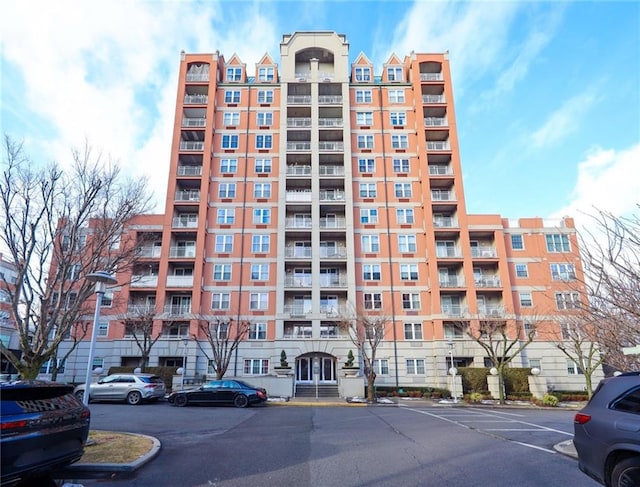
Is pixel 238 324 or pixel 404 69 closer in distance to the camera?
pixel 238 324

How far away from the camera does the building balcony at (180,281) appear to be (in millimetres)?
32812

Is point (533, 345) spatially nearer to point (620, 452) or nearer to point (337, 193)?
point (337, 193)

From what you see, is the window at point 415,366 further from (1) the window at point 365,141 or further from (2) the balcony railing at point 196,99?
(2) the balcony railing at point 196,99

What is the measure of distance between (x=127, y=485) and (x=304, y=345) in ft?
81.9

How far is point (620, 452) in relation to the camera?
5.27 meters

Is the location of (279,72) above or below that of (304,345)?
above

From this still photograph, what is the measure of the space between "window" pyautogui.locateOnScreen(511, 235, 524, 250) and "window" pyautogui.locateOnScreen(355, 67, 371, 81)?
21.6 m

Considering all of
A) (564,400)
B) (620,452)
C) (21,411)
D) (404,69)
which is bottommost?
(564,400)

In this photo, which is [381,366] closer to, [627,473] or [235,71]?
[627,473]

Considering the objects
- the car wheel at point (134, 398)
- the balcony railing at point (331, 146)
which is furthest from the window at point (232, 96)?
the car wheel at point (134, 398)

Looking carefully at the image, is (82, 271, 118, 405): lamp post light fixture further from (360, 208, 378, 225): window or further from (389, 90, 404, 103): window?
(389, 90, 404, 103): window

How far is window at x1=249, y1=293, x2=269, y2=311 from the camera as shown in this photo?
3288 centimetres

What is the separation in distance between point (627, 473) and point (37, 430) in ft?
26.9

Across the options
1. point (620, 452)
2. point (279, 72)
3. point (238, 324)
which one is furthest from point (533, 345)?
point (279, 72)
